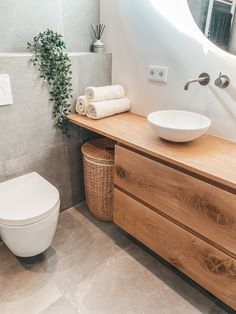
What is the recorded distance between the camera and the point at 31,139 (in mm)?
1588

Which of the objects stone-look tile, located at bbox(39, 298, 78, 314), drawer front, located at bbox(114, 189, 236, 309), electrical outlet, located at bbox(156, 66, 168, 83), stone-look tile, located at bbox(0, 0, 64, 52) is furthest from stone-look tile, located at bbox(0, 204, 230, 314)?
stone-look tile, located at bbox(0, 0, 64, 52)

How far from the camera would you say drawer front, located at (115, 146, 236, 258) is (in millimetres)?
1016

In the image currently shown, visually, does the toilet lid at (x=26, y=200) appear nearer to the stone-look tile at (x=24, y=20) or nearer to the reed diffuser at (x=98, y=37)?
the stone-look tile at (x=24, y=20)

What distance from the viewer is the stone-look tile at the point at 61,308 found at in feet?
4.08

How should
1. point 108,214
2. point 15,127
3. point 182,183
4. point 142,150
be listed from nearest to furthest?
point 182,183, point 142,150, point 15,127, point 108,214

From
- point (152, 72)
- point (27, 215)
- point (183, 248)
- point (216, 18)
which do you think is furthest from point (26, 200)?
point (216, 18)

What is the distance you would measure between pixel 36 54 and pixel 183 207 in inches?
46.5

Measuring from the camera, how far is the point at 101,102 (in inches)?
63.7

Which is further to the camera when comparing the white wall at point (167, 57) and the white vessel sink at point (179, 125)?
the white wall at point (167, 57)

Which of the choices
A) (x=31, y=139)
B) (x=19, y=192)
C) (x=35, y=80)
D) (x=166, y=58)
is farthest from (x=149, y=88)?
(x=19, y=192)

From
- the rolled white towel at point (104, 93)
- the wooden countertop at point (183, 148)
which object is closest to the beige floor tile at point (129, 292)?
the wooden countertop at point (183, 148)

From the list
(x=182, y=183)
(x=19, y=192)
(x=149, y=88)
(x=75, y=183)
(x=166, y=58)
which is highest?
(x=166, y=58)

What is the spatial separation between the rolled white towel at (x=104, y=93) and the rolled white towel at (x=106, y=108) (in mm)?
33

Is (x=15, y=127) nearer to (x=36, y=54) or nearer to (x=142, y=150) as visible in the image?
(x=36, y=54)
